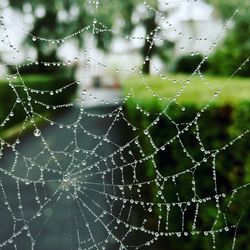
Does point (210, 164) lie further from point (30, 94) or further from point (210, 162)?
point (30, 94)

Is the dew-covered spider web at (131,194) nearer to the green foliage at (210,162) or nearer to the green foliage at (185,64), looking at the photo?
the green foliage at (210,162)

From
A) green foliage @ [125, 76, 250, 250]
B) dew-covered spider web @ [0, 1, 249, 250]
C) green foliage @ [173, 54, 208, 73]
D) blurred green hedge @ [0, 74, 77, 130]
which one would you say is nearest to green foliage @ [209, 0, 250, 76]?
green foliage @ [173, 54, 208, 73]

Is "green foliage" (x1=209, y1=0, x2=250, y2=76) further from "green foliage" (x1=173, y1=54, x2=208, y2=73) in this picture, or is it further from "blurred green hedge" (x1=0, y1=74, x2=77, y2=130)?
"blurred green hedge" (x1=0, y1=74, x2=77, y2=130)

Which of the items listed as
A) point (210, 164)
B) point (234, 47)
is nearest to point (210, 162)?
point (210, 164)

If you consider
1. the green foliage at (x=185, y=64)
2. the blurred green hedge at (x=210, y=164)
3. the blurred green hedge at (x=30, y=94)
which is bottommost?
the blurred green hedge at (x=210, y=164)

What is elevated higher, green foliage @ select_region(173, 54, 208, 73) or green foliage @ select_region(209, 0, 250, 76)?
green foliage @ select_region(173, 54, 208, 73)

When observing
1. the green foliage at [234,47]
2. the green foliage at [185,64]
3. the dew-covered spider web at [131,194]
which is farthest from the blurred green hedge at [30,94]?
the green foliage at [234,47]
